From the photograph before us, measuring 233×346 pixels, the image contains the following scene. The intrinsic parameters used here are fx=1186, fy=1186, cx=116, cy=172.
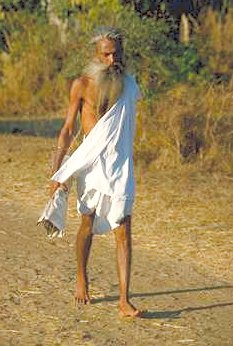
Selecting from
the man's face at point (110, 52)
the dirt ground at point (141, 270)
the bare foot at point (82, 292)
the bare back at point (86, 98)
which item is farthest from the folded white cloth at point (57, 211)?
the man's face at point (110, 52)

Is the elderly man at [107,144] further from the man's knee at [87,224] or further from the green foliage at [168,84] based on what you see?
the green foliage at [168,84]

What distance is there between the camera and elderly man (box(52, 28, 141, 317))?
22.9 ft

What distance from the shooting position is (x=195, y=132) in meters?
12.7

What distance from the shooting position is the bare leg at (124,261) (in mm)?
7078

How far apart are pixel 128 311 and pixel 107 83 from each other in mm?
1363

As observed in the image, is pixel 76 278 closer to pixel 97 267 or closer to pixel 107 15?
pixel 97 267

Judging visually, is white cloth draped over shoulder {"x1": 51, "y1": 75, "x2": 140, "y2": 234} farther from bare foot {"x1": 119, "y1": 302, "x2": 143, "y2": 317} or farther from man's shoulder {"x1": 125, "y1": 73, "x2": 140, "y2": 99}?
bare foot {"x1": 119, "y1": 302, "x2": 143, "y2": 317}

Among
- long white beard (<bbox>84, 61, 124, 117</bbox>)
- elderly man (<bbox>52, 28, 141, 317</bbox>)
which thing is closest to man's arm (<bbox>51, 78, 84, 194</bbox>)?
elderly man (<bbox>52, 28, 141, 317</bbox>)

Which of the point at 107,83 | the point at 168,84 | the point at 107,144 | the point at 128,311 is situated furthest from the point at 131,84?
the point at 168,84

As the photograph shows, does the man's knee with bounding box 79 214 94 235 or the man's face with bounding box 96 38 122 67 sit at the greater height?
the man's face with bounding box 96 38 122 67

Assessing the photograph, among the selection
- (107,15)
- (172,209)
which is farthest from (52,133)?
(172,209)

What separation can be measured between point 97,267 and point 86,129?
5.42ft

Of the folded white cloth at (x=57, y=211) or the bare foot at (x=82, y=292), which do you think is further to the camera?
the bare foot at (x=82, y=292)

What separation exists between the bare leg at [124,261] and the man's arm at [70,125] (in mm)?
476
